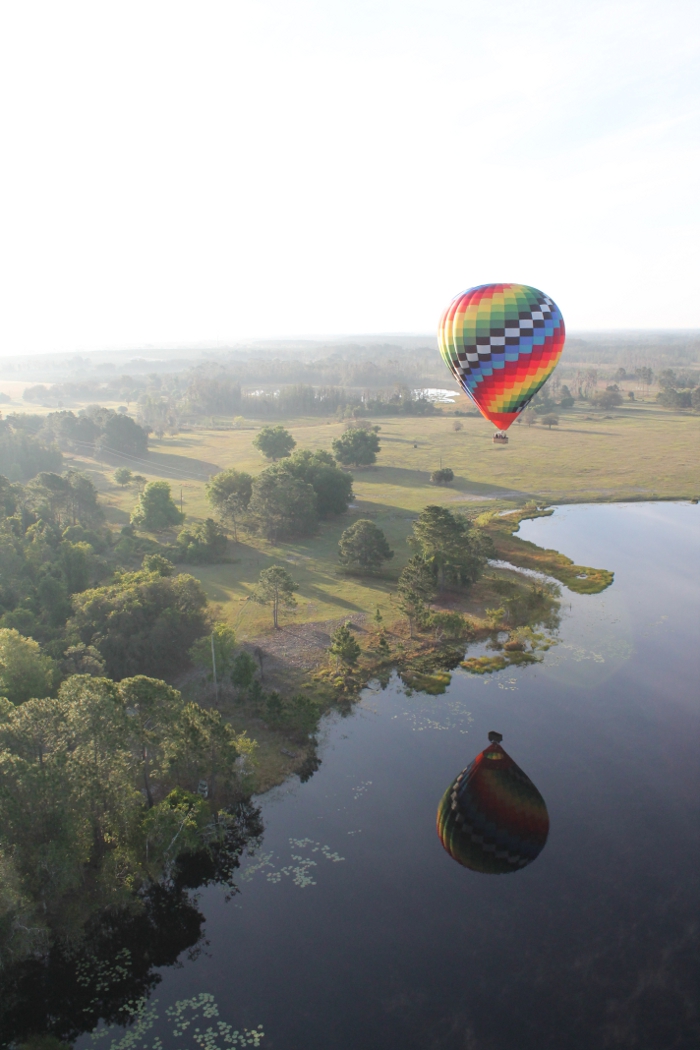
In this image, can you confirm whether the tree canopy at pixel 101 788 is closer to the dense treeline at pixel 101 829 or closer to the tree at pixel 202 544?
the dense treeline at pixel 101 829

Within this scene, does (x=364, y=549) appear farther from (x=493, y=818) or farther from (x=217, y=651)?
(x=493, y=818)

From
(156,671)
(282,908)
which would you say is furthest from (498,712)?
(156,671)

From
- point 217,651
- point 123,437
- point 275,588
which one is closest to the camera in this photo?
point 217,651

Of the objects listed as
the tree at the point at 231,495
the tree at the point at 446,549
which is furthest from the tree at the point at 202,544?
the tree at the point at 446,549

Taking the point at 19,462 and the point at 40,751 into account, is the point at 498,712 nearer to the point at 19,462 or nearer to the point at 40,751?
the point at 40,751

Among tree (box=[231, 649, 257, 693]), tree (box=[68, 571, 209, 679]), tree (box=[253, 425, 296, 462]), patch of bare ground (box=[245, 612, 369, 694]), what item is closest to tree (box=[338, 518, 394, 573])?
patch of bare ground (box=[245, 612, 369, 694])

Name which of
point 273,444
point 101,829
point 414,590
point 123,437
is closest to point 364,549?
point 414,590

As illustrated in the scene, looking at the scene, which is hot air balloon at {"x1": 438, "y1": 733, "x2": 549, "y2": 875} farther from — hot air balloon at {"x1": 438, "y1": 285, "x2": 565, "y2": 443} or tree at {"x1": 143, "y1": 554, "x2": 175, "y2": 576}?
tree at {"x1": 143, "y1": 554, "x2": 175, "y2": 576}
